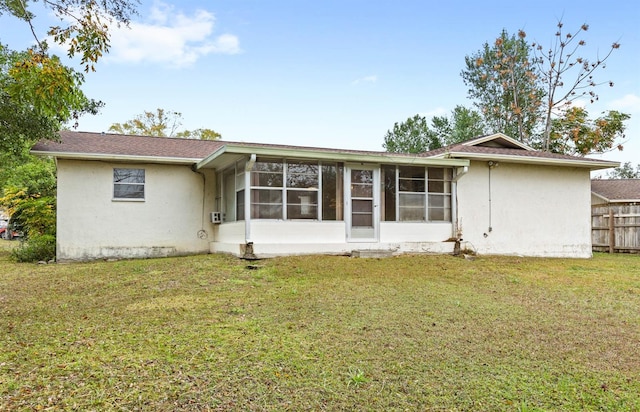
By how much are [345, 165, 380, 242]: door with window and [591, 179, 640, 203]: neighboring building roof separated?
1383 centimetres

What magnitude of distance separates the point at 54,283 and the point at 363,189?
6.76 meters

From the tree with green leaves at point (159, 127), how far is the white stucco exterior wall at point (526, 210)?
72.2 ft

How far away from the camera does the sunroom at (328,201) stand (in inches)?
397

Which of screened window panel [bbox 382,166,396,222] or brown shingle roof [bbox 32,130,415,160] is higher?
brown shingle roof [bbox 32,130,415,160]

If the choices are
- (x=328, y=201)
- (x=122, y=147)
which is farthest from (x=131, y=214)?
(x=328, y=201)

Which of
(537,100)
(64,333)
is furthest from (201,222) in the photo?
(537,100)

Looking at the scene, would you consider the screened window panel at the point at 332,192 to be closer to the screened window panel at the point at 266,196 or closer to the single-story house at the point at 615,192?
the screened window panel at the point at 266,196

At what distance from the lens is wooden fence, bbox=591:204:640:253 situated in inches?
610

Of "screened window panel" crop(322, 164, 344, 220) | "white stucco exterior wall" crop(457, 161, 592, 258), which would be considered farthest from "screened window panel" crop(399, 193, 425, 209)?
"screened window panel" crop(322, 164, 344, 220)

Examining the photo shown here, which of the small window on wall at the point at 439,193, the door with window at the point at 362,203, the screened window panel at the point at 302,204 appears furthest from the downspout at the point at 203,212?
the small window on wall at the point at 439,193

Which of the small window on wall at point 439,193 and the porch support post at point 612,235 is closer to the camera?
the small window on wall at point 439,193

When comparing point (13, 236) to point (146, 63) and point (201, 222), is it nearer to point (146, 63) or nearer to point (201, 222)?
point (146, 63)

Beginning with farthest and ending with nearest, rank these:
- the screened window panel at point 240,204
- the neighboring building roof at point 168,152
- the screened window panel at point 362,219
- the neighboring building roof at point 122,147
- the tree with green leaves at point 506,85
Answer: the tree with green leaves at point 506,85
the neighboring building roof at point 122,147
the screened window panel at point 362,219
the screened window panel at point 240,204
the neighboring building roof at point 168,152

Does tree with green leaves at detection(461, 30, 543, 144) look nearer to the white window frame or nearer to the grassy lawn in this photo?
the grassy lawn
